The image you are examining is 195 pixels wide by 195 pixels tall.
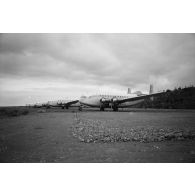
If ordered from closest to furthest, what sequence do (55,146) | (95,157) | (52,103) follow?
(95,157) → (55,146) → (52,103)

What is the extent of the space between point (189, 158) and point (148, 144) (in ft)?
5.17

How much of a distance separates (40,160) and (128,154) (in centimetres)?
252

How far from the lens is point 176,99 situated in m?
25.0

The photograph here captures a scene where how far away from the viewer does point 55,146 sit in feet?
20.5

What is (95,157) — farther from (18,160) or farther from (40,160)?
(18,160)

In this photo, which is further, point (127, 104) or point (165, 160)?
point (127, 104)

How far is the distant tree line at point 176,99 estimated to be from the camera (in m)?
16.0

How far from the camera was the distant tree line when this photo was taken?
16041 mm

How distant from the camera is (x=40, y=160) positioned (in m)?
4.97

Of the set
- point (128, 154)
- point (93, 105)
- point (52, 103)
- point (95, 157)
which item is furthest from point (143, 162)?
point (52, 103)

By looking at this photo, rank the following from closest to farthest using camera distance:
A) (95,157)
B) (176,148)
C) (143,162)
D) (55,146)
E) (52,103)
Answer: (143,162), (95,157), (176,148), (55,146), (52,103)

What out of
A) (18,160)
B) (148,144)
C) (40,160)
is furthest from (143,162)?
(18,160)

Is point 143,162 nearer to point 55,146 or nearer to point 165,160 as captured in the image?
point 165,160

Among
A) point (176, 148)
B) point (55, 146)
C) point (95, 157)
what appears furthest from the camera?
point (55, 146)
